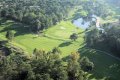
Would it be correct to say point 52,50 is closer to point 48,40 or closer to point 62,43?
point 62,43

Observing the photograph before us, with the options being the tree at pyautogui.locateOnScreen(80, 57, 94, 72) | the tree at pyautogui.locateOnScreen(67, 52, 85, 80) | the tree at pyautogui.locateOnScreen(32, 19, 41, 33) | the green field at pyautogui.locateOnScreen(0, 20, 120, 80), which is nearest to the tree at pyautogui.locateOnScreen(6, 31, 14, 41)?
the green field at pyautogui.locateOnScreen(0, 20, 120, 80)

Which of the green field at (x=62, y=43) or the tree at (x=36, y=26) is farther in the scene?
the tree at (x=36, y=26)

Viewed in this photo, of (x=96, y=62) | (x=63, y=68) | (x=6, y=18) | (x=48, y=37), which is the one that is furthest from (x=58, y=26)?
(x=63, y=68)

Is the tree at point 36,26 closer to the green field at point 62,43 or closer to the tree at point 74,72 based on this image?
the green field at point 62,43

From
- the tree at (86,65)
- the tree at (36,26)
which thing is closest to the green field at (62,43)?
the tree at (86,65)

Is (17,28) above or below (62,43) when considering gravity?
above

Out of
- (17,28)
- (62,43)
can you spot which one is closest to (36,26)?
(17,28)

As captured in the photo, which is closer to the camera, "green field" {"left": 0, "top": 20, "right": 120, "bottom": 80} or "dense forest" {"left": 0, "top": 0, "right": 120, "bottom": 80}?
"dense forest" {"left": 0, "top": 0, "right": 120, "bottom": 80}

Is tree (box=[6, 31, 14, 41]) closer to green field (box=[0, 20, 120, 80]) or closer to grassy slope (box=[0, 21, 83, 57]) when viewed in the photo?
green field (box=[0, 20, 120, 80])
